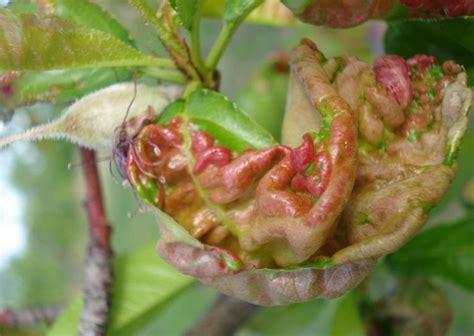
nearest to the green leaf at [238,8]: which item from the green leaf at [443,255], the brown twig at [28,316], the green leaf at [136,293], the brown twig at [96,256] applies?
the brown twig at [96,256]

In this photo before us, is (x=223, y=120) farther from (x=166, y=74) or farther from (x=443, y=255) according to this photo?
(x=443, y=255)

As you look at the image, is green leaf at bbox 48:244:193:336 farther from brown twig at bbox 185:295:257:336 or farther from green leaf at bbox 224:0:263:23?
green leaf at bbox 224:0:263:23

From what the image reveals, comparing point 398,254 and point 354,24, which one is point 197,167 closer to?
point 354,24

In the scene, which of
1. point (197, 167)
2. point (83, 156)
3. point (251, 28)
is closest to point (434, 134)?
point (197, 167)

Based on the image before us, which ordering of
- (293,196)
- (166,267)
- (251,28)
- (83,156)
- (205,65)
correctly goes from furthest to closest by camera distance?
(251,28)
(166,267)
(83,156)
(205,65)
(293,196)

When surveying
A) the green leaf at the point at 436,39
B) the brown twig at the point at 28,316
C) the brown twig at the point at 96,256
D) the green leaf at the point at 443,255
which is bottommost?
the brown twig at the point at 28,316

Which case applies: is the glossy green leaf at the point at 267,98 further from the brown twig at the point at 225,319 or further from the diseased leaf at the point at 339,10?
the diseased leaf at the point at 339,10

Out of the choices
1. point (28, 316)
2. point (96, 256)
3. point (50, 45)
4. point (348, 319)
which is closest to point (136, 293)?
point (96, 256)
